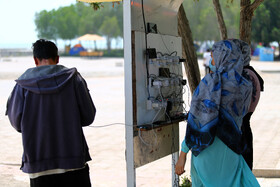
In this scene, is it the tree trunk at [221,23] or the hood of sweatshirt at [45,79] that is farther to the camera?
the tree trunk at [221,23]

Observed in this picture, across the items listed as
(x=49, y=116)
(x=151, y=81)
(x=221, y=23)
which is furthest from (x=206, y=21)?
(x=49, y=116)

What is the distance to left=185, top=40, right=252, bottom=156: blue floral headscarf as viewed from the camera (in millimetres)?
3049

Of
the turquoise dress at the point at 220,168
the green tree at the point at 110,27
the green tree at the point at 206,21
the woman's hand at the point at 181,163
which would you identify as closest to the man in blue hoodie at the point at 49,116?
the woman's hand at the point at 181,163

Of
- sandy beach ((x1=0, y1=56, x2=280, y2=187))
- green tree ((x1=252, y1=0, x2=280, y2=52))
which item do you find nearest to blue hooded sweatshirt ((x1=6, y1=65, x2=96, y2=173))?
sandy beach ((x1=0, y1=56, x2=280, y2=187))

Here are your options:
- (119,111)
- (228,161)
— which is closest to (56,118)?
(228,161)

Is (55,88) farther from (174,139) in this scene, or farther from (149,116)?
(174,139)

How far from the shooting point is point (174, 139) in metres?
4.55

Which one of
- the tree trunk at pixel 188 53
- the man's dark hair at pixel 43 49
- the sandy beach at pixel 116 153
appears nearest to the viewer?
the man's dark hair at pixel 43 49

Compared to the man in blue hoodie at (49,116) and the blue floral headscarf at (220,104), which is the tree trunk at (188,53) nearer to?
the blue floral headscarf at (220,104)

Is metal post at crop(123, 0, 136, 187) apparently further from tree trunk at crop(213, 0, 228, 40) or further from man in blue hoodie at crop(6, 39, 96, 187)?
tree trunk at crop(213, 0, 228, 40)

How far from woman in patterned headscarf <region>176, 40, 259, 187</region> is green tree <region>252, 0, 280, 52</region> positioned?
4609 cm

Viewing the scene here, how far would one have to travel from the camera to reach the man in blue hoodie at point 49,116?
303 centimetres

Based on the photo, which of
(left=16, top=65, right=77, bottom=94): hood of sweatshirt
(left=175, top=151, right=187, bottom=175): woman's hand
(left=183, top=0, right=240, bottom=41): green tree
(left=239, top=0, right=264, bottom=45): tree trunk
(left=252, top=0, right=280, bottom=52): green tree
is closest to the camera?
(left=16, top=65, right=77, bottom=94): hood of sweatshirt

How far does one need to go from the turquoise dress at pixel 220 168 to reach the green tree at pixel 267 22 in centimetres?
4611
